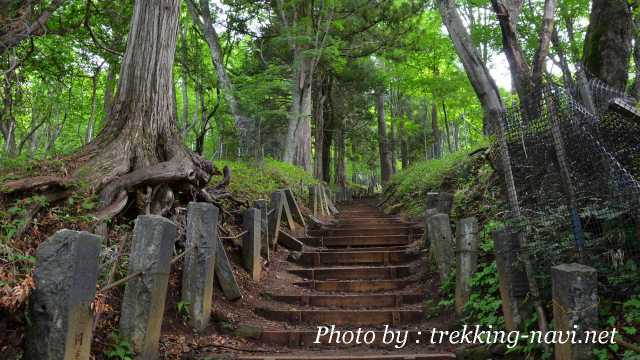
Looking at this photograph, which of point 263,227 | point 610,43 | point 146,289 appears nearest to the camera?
point 146,289

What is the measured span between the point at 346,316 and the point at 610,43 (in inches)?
195

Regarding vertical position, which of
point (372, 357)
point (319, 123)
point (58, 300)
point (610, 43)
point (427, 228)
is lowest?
point (372, 357)

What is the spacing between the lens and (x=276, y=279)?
22.3ft

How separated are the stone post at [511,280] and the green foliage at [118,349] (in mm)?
3019

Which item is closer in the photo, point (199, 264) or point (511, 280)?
point (511, 280)

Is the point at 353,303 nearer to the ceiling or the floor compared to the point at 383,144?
nearer to the floor

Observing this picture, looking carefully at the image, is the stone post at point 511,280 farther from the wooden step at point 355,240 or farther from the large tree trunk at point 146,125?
the wooden step at point 355,240

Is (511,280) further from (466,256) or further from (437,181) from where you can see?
(437,181)

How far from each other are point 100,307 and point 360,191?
29.7 m

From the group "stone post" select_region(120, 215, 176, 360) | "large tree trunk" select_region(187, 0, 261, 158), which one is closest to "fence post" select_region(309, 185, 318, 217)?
"large tree trunk" select_region(187, 0, 261, 158)

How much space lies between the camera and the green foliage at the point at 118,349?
318 centimetres

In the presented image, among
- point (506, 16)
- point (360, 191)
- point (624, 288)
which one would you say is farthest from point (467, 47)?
point (360, 191)

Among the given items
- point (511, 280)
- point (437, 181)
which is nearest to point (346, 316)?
point (511, 280)

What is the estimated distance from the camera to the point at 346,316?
5453 mm
